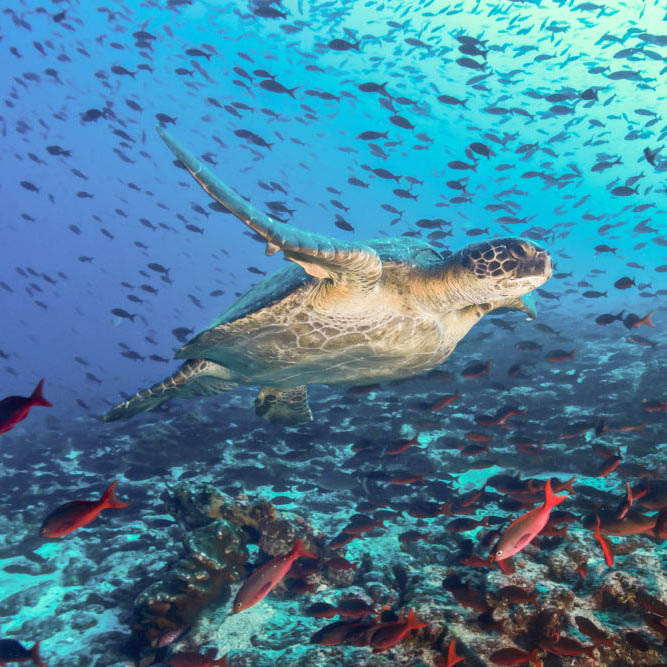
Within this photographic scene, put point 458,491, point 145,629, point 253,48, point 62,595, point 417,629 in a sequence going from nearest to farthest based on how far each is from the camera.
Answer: point 417,629, point 145,629, point 62,595, point 458,491, point 253,48

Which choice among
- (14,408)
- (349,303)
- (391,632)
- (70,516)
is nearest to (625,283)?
(349,303)

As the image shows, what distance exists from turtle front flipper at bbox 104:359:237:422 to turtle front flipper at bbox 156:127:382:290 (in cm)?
285

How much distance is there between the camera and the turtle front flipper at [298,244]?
104 inches

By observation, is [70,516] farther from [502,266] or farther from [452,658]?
[502,266]

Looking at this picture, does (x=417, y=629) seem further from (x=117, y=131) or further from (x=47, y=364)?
(x=47, y=364)

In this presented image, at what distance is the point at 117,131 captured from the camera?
11633mm

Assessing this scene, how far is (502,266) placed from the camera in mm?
3500

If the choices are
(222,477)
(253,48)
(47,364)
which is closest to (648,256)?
(253,48)

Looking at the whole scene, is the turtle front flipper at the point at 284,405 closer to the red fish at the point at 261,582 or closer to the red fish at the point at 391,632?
the red fish at the point at 261,582

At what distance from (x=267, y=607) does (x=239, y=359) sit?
276cm

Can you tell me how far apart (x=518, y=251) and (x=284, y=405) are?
4.34 meters

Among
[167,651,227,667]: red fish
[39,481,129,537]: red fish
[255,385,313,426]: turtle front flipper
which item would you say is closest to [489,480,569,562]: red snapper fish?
[167,651,227,667]: red fish

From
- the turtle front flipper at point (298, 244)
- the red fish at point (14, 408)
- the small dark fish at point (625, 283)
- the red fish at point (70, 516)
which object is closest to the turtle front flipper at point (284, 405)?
the turtle front flipper at point (298, 244)

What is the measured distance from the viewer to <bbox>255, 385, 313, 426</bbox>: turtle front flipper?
20.3 feet
